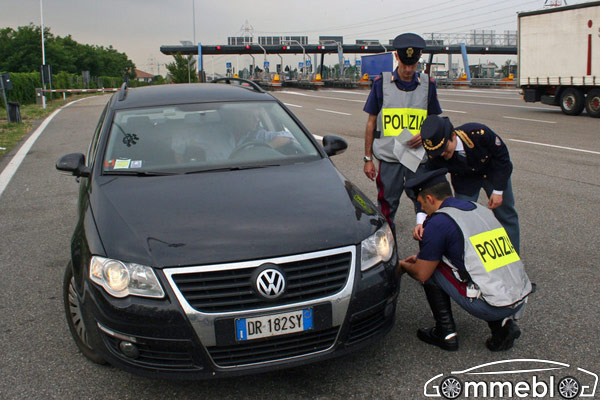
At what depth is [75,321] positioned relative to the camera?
3.33 metres

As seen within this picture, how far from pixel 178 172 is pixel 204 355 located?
1407 mm

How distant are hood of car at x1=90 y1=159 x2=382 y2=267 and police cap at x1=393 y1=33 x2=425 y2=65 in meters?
1.27

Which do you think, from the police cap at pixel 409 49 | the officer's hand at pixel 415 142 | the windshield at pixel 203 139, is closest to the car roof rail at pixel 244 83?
the windshield at pixel 203 139

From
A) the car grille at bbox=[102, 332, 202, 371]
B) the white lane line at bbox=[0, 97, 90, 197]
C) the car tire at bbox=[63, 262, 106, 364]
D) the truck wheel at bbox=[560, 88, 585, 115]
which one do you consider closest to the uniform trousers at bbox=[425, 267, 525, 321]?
the car grille at bbox=[102, 332, 202, 371]

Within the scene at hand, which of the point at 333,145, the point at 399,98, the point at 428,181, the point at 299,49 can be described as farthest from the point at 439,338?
the point at 299,49

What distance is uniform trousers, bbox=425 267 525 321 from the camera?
10.6 feet

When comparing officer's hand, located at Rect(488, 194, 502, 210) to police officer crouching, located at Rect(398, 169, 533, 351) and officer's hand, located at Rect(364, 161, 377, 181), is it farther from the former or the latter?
officer's hand, located at Rect(364, 161, 377, 181)

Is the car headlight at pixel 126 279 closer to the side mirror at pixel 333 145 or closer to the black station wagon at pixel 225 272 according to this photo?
the black station wagon at pixel 225 272

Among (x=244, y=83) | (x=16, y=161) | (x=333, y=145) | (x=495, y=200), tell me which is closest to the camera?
(x=495, y=200)

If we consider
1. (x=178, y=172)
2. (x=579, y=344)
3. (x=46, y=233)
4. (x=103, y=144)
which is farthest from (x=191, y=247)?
(x=46, y=233)

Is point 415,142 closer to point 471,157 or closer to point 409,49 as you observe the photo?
point 471,157

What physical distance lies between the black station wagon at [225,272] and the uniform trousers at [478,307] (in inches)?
15.1

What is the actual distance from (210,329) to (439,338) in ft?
4.65

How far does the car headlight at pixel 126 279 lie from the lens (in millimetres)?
2732
